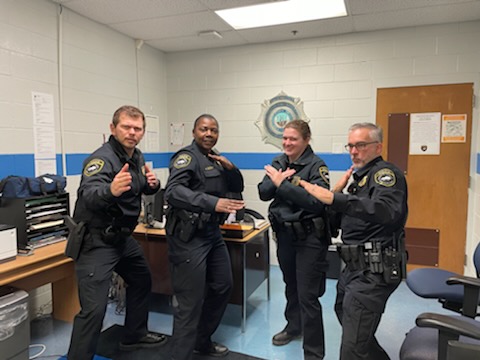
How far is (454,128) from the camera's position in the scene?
12.1 ft

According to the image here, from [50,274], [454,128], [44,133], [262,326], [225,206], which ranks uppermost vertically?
[454,128]

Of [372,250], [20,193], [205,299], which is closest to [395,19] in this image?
[372,250]

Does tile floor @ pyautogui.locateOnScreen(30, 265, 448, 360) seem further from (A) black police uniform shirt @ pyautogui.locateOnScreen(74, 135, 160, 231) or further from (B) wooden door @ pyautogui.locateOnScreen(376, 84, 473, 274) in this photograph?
(A) black police uniform shirt @ pyautogui.locateOnScreen(74, 135, 160, 231)

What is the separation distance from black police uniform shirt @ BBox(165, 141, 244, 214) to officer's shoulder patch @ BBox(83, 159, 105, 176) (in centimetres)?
42

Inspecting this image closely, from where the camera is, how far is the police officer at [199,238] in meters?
2.19

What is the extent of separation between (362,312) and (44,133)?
112 inches

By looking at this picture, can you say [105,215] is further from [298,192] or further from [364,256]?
[364,256]

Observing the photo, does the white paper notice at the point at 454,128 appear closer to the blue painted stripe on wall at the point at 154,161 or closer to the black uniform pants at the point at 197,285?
the blue painted stripe on wall at the point at 154,161

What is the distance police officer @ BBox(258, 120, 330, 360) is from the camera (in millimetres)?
2223

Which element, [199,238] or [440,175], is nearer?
[199,238]

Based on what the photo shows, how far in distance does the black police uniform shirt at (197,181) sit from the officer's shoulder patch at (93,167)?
42cm

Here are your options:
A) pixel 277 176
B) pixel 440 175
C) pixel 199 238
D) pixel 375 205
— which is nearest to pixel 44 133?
pixel 199 238

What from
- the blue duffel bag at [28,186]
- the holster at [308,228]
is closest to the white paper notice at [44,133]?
the blue duffel bag at [28,186]

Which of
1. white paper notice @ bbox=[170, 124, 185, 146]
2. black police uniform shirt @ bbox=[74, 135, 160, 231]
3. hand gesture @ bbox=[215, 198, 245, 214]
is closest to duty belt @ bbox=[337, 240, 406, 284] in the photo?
hand gesture @ bbox=[215, 198, 245, 214]
